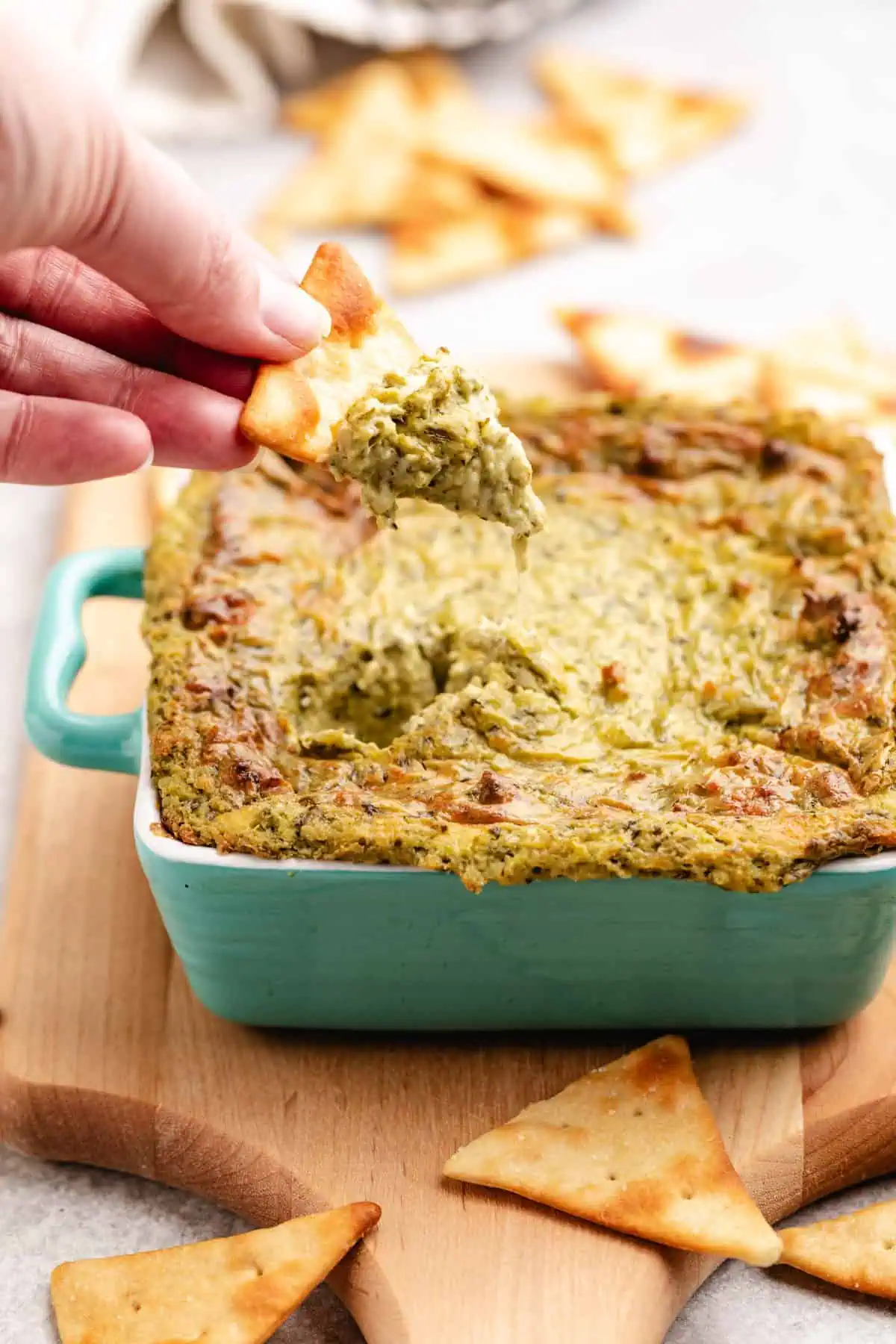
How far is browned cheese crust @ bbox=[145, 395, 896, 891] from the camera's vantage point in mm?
2238

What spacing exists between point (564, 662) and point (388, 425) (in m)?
Answer: 0.51

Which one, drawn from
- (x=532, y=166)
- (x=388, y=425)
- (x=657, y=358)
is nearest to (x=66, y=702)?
(x=388, y=425)

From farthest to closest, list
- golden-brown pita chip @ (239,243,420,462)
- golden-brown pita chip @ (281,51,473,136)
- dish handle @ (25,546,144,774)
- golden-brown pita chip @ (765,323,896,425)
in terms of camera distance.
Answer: golden-brown pita chip @ (281,51,473,136) < golden-brown pita chip @ (765,323,896,425) < dish handle @ (25,546,144,774) < golden-brown pita chip @ (239,243,420,462)

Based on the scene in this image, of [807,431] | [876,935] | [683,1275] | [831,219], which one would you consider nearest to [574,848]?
[876,935]

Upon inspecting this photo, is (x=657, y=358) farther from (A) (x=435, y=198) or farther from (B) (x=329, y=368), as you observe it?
(B) (x=329, y=368)

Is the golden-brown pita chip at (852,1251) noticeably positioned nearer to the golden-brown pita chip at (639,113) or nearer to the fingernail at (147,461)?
the fingernail at (147,461)

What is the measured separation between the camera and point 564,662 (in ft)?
8.50

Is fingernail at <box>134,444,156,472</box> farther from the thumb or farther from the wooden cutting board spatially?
the wooden cutting board

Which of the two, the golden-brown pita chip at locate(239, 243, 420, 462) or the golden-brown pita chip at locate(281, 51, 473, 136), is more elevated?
the golden-brown pita chip at locate(239, 243, 420, 462)

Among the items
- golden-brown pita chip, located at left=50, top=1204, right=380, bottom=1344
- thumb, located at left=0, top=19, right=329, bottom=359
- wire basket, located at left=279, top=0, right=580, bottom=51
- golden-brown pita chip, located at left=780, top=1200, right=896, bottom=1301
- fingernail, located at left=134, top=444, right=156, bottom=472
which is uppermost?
thumb, located at left=0, top=19, right=329, bottom=359

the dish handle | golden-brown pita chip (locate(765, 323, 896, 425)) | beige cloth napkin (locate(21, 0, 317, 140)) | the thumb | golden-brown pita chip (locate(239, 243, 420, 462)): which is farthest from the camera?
beige cloth napkin (locate(21, 0, 317, 140))

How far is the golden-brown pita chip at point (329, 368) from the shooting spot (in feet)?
7.82

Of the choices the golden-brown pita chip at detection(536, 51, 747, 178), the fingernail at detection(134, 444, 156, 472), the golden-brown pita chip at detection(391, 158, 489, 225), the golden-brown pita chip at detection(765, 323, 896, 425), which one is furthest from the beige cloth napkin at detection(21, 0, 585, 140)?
the fingernail at detection(134, 444, 156, 472)

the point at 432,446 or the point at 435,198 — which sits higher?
the point at 432,446
